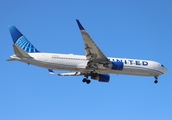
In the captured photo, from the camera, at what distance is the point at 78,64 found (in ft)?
137

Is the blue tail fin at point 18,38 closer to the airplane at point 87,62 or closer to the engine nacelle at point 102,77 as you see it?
the airplane at point 87,62

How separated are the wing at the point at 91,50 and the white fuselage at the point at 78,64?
1170mm

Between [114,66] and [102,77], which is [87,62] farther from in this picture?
[102,77]

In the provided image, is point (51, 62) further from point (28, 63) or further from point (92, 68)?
point (92, 68)

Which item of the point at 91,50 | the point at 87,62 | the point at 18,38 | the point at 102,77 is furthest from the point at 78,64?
the point at 18,38

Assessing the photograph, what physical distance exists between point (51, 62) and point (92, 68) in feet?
17.8

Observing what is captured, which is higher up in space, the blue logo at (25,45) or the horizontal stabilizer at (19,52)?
the blue logo at (25,45)

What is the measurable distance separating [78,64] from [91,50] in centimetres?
280

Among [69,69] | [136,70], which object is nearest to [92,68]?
[69,69]

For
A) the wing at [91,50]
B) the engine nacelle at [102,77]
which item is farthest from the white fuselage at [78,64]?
the engine nacelle at [102,77]

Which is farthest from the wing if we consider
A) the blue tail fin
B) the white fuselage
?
the blue tail fin

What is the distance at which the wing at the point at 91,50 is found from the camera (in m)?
37.2

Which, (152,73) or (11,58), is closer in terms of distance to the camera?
(11,58)

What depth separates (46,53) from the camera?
4125cm
